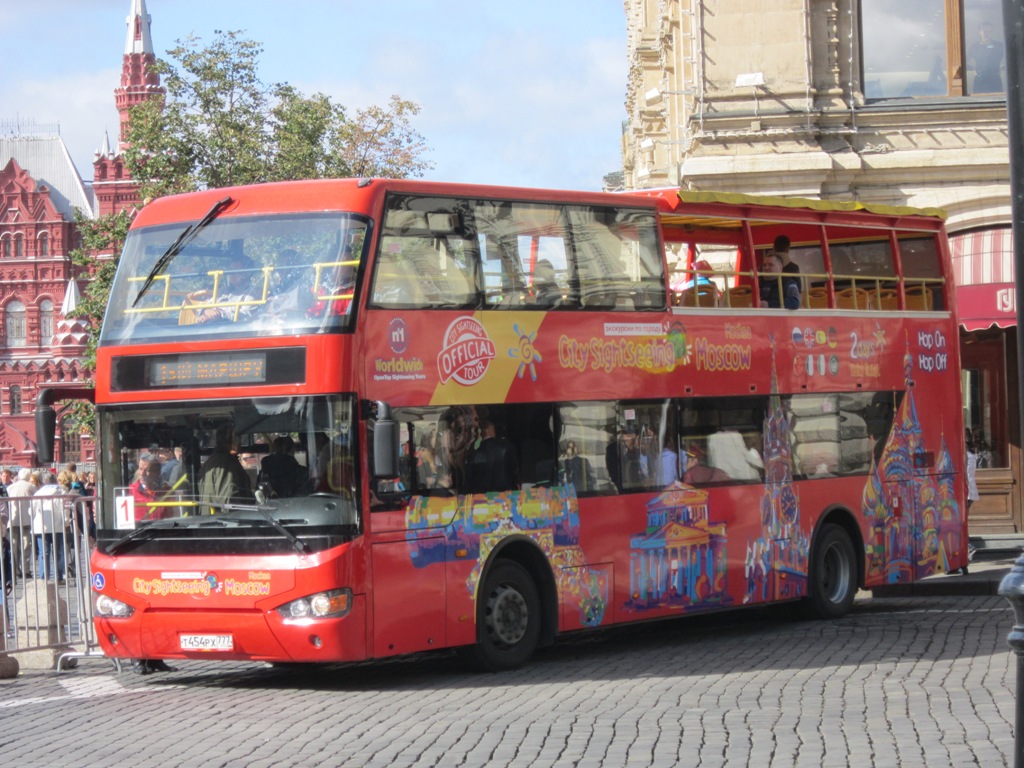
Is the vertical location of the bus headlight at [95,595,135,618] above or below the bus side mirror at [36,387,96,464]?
below

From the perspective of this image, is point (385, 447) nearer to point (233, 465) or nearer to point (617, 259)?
point (233, 465)

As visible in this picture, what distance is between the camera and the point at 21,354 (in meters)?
136

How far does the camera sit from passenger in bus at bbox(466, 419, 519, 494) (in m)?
13.4

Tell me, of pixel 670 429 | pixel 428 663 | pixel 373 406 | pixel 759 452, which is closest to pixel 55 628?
pixel 428 663

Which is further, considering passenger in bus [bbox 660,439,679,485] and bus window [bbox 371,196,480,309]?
passenger in bus [bbox 660,439,679,485]

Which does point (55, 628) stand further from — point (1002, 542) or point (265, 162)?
point (265, 162)

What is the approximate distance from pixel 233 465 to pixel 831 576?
25.3 ft

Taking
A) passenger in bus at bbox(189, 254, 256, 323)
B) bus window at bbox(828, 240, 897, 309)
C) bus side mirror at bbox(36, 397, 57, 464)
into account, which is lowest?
bus side mirror at bbox(36, 397, 57, 464)

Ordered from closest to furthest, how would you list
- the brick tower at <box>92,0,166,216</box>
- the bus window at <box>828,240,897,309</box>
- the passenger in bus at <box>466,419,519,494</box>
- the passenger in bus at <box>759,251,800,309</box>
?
the passenger in bus at <box>466,419,519,494</box>, the passenger in bus at <box>759,251,800,309</box>, the bus window at <box>828,240,897,309</box>, the brick tower at <box>92,0,166,216</box>

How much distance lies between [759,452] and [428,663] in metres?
3.89

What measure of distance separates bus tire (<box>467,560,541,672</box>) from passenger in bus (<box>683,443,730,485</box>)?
2.28 metres

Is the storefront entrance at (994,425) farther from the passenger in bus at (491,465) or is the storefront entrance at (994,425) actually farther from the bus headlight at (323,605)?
the bus headlight at (323,605)

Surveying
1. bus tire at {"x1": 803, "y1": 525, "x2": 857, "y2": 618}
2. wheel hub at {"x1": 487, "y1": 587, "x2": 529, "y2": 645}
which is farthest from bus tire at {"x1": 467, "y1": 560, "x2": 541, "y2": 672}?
bus tire at {"x1": 803, "y1": 525, "x2": 857, "y2": 618}

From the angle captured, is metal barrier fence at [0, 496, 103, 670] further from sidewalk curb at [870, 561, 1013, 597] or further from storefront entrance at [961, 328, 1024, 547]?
storefront entrance at [961, 328, 1024, 547]
